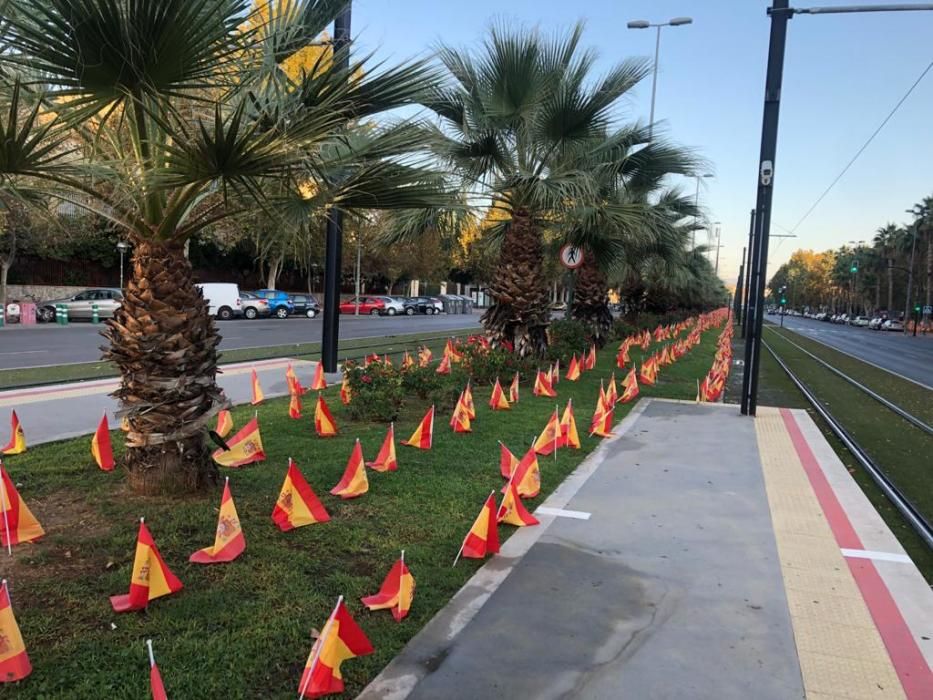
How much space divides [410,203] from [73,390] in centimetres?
741

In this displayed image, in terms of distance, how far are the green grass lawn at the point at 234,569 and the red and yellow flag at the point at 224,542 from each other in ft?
0.19

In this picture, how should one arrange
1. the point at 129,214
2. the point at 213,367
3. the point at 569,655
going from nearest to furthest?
the point at 569,655
the point at 129,214
the point at 213,367

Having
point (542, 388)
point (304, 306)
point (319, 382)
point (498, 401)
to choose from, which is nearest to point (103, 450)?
point (319, 382)

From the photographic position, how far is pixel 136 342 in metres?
4.65

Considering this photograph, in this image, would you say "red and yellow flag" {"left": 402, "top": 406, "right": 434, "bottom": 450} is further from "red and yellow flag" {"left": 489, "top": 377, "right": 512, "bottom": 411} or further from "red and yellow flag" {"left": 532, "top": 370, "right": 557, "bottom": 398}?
"red and yellow flag" {"left": 532, "top": 370, "right": 557, "bottom": 398}

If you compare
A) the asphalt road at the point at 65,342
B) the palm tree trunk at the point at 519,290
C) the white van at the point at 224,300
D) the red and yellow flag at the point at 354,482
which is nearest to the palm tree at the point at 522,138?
the palm tree trunk at the point at 519,290

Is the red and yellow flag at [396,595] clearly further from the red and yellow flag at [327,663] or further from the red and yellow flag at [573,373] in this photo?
the red and yellow flag at [573,373]

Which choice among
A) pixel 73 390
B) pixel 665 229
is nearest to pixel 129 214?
pixel 73 390

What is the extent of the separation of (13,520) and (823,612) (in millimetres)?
4891

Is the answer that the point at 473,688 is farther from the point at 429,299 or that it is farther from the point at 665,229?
the point at 429,299

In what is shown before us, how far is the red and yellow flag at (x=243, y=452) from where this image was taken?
6.13m

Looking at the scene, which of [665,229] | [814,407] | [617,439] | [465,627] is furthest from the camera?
[665,229]

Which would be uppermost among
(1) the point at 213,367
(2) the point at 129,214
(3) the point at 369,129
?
(3) the point at 369,129

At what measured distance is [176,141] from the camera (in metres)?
3.71
